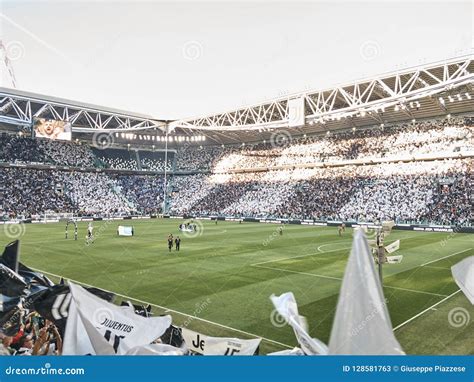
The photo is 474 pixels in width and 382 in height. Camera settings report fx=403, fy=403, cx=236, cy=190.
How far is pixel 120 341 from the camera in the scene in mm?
6555

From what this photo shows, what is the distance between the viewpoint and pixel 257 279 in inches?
788

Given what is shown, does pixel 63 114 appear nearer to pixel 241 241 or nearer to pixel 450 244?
pixel 241 241

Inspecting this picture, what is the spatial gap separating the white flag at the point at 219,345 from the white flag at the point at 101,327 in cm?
161

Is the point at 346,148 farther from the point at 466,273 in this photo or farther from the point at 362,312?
the point at 362,312

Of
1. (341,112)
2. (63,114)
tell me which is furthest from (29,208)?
(341,112)

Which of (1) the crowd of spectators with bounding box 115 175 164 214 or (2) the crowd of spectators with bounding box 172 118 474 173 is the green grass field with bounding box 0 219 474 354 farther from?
(1) the crowd of spectators with bounding box 115 175 164 214

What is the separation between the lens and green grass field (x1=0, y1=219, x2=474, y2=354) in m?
13.1

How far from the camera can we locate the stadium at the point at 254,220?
8.49m

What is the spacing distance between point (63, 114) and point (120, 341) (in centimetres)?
6830

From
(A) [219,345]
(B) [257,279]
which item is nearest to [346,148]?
(B) [257,279]

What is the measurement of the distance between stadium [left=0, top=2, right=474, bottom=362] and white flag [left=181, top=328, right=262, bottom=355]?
4 cm

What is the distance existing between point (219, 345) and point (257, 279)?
12013 millimetres


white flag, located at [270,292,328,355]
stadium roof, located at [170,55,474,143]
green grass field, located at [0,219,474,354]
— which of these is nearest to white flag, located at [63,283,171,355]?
white flag, located at [270,292,328,355]
